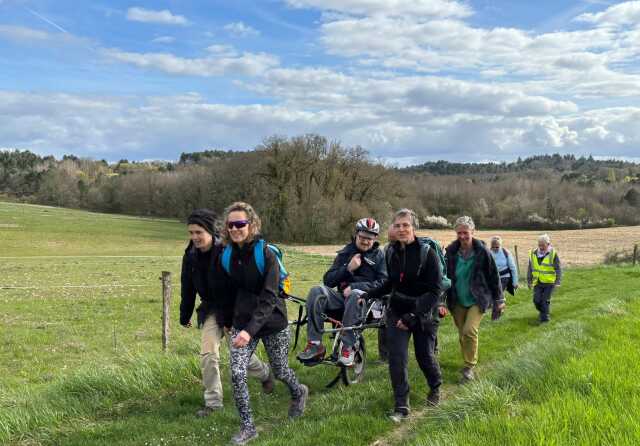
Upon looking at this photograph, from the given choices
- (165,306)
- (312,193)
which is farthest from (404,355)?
(312,193)

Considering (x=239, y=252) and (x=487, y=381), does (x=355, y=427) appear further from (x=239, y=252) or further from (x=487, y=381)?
(x=239, y=252)

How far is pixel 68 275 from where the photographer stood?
1110 inches

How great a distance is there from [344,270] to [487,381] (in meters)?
2.30

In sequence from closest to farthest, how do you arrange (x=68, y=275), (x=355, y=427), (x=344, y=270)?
(x=355, y=427)
(x=344, y=270)
(x=68, y=275)

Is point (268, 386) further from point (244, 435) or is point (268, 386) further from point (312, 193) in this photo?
point (312, 193)

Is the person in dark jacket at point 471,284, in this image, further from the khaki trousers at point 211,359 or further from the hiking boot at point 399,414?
the khaki trousers at point 211,359

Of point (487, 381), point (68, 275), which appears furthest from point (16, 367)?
point (68, 275)

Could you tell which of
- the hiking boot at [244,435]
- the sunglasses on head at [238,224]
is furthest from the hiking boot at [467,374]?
the sunglasses on head at [238,224]

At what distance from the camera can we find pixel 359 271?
23.6 feet

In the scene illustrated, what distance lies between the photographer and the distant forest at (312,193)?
57.3 metres

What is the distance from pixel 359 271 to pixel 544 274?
6.50 m

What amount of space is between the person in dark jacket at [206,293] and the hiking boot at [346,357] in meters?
1.40

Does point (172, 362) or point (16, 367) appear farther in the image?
point (16, 367)

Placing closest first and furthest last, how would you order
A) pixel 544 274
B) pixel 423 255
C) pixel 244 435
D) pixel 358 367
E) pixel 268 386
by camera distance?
pixel 244 435 → pixel 423 255 → pixel 268 386 → pixel 358 367 → pixel 544 274
